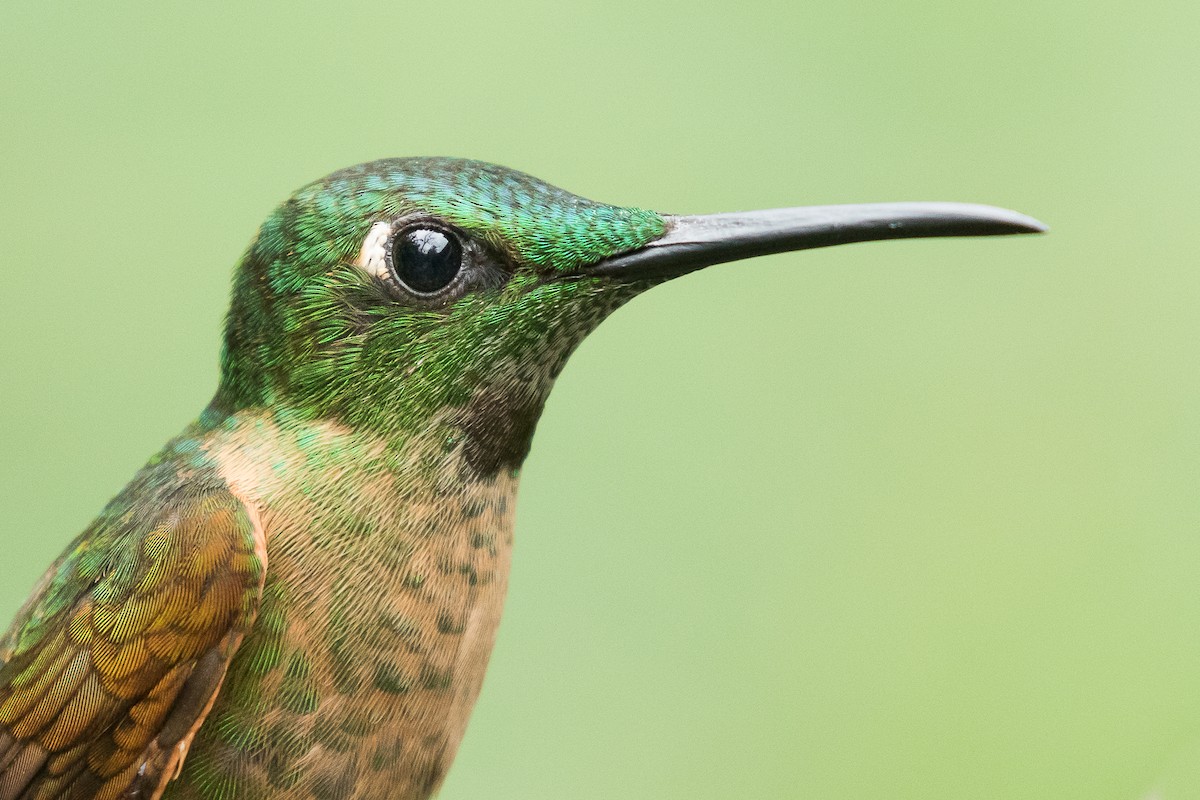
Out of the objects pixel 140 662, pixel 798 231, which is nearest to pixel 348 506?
pixel 140 662

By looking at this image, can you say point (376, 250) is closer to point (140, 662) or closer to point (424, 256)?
point (424, 256)

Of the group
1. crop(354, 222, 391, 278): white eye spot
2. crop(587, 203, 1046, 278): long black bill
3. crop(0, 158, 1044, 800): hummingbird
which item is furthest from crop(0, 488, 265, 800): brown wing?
crop(587, 203, 1046, 278): long black bill

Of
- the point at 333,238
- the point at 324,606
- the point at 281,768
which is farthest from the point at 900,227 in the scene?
the point at 281,768

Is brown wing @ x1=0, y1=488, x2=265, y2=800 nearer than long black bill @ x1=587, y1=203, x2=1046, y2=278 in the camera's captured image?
Yes

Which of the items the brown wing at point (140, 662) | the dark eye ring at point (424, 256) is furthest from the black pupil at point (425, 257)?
the brown wing at point (140, 662)

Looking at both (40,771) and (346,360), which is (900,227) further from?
(40,771)

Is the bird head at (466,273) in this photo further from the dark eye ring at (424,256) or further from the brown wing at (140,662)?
the brown wing at (140,662)

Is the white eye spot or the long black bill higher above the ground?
the long black bill

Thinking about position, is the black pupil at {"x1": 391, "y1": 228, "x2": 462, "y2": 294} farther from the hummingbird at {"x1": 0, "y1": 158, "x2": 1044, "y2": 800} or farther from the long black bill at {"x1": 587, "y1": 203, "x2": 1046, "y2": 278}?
the long black bill at {"x1": 587, "y1": 203, "x2": 1046, "y2": 278}
